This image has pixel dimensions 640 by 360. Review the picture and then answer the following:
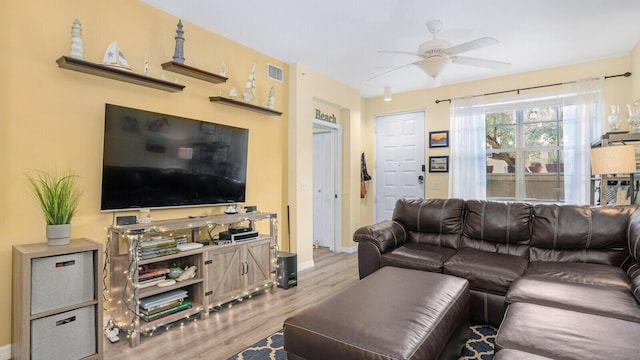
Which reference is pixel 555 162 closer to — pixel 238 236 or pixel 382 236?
pixel 382 236

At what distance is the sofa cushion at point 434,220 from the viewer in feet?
11.9

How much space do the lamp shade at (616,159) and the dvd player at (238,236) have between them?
3.46 metres

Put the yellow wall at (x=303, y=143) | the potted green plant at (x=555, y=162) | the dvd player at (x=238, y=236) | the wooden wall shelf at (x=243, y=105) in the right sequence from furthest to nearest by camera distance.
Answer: the potted green plant at (x=555, y=162) < the yellow wall at (x=303, y=143) < the wooden wall shelf at (x=243, y=105) < the dvd player at (x=238, y=236)

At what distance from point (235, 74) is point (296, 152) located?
1.21 meters

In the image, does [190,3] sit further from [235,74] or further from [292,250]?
[292,250]

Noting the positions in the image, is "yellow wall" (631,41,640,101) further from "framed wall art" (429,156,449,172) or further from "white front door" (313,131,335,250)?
"white front door" (313,131,335,250)

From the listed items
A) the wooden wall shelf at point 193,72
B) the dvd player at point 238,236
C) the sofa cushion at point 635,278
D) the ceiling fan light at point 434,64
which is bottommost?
the sofa cushion at point 635,278

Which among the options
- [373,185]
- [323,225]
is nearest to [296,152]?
[323,225]

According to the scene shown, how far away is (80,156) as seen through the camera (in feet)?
8.56

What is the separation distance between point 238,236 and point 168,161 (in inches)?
37.6

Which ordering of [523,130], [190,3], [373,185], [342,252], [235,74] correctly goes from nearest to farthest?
1. [190,3]
2. [235,74]
3. [523,130]
4. [342,252]
5. [373,185]

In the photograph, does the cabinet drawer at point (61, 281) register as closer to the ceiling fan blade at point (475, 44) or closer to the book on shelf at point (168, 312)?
the book on shelf at point (168, 312)

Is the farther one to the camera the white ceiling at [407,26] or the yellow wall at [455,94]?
the yellow wall at [455,94]

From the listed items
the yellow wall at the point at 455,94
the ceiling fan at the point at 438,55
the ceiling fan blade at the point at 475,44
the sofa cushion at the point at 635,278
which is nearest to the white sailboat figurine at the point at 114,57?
the ceiling fan at the point at 438,55
